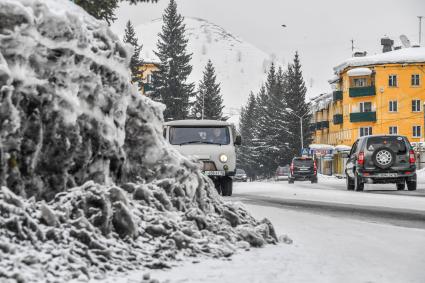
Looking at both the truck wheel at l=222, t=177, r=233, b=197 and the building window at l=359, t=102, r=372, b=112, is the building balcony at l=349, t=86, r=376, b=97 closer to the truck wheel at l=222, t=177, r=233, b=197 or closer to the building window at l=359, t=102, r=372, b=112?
the building window at l=359, t=102, r=372, b=112

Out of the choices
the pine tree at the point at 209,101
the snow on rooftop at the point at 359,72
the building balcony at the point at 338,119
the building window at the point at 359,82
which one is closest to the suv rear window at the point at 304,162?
the pine tree at the point at 209,101

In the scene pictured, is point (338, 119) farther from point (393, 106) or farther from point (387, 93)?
point (393, 106)

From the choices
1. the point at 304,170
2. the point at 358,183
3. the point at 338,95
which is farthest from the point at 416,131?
the point at 358,183

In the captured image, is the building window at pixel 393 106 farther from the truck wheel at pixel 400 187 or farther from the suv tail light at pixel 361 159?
the suv tail light at pixel 361 159

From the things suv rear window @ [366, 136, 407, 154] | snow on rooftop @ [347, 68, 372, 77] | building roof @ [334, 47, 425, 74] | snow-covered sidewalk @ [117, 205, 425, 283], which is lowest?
snow-covered sidewalk @ [117, 205, 425, 283]

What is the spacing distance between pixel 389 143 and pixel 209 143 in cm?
715

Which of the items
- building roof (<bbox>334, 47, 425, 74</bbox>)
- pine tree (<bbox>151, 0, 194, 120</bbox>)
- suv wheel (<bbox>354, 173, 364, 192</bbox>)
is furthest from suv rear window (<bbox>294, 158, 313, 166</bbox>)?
building roof (<bbox>334, 47, 425, 74</bbox>)

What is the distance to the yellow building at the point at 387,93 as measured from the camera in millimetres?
80500

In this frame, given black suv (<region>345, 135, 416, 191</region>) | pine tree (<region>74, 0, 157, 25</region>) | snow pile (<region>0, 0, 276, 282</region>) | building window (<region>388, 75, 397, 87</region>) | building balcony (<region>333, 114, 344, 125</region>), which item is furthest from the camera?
building balcony (<region>333, 114, 344, 125</region>)

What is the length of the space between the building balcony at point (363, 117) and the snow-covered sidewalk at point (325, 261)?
75.3 metres

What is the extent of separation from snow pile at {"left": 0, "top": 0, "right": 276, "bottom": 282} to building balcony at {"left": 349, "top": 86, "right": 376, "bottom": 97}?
77806 mm

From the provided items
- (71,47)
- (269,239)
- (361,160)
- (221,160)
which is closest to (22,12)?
(71,47)

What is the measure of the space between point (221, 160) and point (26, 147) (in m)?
12.9

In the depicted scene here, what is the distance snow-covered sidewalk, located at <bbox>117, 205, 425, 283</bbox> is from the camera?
531cm
